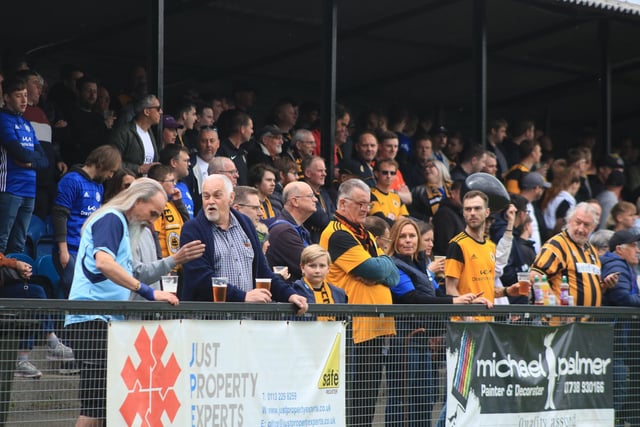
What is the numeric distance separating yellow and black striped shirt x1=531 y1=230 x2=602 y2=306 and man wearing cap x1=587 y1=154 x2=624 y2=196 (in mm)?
5009

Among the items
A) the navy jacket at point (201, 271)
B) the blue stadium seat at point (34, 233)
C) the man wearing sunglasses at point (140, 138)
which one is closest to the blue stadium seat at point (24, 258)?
the blue stadium seat at point (34, 233)

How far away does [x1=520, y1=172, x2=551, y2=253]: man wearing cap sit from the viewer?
11984 millimetres

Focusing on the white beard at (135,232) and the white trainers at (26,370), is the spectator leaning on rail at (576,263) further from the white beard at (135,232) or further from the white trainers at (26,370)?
the white trainers at (26,370)

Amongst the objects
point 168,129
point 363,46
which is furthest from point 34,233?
point 363,46

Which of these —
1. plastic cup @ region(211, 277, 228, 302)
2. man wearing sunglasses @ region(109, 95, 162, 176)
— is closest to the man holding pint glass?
plastic cup @ region(211, 277, 228, 302)

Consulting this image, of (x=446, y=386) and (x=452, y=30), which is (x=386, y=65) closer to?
(x=452, y=30)

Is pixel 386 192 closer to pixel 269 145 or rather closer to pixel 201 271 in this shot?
pixel 269 145

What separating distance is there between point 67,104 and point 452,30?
218 inches

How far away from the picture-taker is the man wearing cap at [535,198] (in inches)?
472

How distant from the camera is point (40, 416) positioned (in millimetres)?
5504

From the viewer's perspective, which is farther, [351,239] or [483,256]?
[483,256]

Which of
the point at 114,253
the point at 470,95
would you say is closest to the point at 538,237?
the point at 470,95

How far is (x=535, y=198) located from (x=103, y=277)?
7.37 meters

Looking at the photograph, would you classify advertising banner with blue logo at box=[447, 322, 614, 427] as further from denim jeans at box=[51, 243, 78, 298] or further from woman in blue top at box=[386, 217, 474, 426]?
denim jeans at box=[51, 243, 78, 298]
